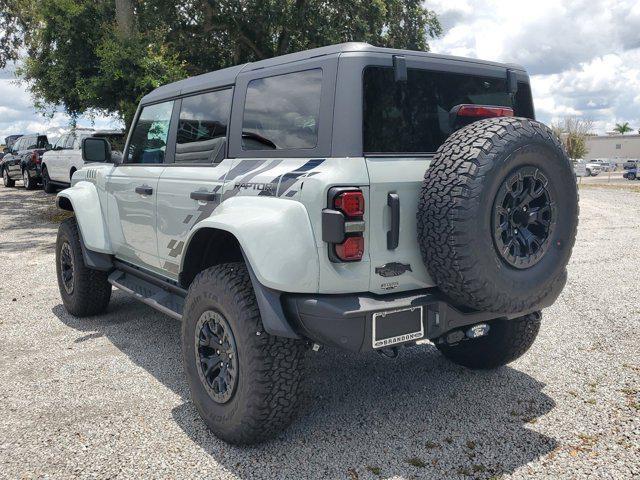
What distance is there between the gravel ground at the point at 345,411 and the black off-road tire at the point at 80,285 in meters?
0.14

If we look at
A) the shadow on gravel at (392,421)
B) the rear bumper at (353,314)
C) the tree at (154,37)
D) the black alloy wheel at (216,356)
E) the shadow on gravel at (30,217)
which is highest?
the tree at (154,37)

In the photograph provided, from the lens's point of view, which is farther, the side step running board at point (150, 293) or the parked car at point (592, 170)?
the parked car at point (592, 170)

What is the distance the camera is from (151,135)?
438 centimetres

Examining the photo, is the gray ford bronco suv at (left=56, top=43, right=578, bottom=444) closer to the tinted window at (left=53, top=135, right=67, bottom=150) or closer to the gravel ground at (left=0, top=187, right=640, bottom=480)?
the gravel ground at (left=0, top=187, right=640, bottom=480)

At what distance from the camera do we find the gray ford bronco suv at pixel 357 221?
8.54 feet

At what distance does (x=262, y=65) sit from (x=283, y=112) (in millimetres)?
431

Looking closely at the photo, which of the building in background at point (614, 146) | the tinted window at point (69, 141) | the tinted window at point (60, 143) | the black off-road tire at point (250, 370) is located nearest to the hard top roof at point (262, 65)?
the black off-road tire at point (250, 370)

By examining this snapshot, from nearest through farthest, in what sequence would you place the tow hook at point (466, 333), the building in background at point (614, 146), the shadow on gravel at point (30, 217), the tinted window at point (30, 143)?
the tow hook at point (466, 333) → the shadow on gravel at point (30, 217) → the tinted window at point (30, 143) → the building in background at point (614, 146)

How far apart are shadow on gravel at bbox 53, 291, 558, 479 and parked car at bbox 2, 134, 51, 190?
621 inches

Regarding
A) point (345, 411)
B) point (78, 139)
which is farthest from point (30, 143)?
point (345, 411)

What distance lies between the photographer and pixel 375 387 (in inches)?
148

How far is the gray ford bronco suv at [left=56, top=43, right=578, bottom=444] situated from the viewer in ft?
8.54

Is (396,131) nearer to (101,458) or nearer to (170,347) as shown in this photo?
(101,458)

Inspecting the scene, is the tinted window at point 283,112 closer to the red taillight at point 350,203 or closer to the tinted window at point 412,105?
the tinted window at point 412,105
